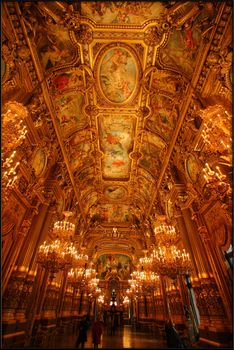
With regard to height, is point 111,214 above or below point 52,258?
above

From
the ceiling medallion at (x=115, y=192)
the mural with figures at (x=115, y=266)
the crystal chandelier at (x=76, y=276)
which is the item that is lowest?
the crystal chandelier at (x=76, y=276)

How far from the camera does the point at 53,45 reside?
735cm

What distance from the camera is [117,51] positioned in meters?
8.00

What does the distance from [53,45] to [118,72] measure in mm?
2890

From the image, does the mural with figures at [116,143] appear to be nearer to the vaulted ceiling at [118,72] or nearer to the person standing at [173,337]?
the vaulted ceiling at [118,72]

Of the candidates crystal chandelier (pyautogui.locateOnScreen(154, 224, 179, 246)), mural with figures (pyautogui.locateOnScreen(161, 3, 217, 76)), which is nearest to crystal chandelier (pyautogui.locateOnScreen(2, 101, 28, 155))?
mural with figures (pyautogui.locateOnScreen(161, 3, 217, 76))

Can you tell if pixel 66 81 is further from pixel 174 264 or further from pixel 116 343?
pixel 116 343

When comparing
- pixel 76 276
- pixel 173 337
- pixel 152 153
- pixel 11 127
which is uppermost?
pixel 152 153

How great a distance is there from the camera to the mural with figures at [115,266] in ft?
93.9

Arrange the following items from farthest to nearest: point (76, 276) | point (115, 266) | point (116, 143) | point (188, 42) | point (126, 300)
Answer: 1. point (115, 266)
2. point (126, 300)
3. point (116, 143)
4. point (76, 276)
5. point (188, 42)

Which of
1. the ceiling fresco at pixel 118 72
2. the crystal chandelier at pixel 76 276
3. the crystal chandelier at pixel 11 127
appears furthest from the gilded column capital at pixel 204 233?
the crystal chandelier at pixel 76 276

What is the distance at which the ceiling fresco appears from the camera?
22.2 feet

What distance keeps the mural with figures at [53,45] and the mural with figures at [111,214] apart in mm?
13780

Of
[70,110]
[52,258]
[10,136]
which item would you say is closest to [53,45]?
[70,110]
